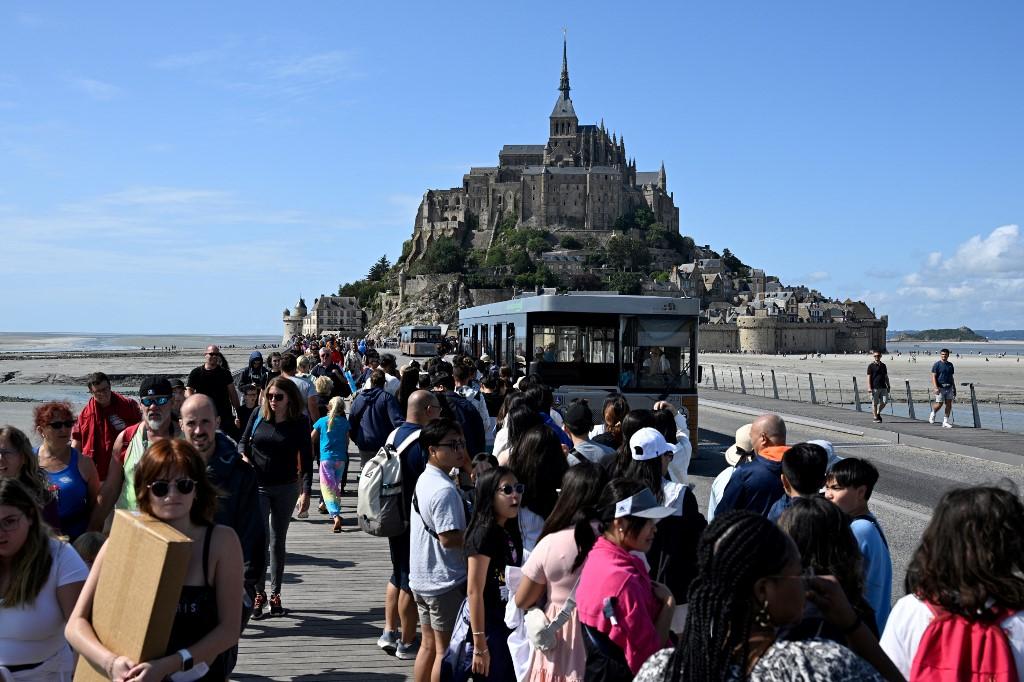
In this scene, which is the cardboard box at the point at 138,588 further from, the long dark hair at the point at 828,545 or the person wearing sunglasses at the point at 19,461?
the long dark hair at the point at 828,545

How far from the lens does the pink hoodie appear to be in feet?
11.7

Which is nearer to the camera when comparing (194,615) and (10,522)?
(194,615)

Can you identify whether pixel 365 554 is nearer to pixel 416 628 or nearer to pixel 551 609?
pixel 416 628

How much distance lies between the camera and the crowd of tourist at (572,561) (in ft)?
8.07

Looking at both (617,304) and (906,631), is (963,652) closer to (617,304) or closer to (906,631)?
(906,631)

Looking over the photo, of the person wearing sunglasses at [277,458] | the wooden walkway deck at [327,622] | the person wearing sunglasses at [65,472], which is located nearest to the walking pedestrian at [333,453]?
the wooden walkway deck at [327,622]

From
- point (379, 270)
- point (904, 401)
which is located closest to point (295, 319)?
point (379, 270)

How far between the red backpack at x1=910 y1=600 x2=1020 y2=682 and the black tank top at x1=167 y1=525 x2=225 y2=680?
2230 mm

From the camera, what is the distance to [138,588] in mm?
3266

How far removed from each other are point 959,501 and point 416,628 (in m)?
4.16

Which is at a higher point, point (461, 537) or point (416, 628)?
point (461, 537)

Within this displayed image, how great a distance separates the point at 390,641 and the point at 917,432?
15430 mm

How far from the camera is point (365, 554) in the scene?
9180 millimetres

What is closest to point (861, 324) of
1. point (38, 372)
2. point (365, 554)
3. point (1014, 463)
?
point (38, 372)
